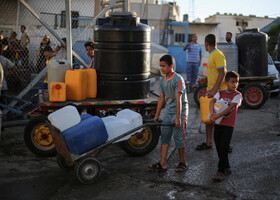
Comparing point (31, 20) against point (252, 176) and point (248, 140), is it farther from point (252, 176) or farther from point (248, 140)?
point (252, 176)

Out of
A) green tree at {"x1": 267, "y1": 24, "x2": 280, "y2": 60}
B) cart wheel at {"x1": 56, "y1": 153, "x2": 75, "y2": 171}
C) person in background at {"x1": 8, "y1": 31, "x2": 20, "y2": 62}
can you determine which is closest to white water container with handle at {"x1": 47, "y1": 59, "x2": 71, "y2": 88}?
cart wheel at {"x1": 56, "y1": 153, "x2": 75, "y2": 171}

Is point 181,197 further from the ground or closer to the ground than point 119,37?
closer to the ground

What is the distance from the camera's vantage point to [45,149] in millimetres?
6223

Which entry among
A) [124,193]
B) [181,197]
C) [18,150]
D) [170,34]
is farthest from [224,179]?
[170,34]

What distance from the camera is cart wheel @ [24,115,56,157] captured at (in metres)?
6.12

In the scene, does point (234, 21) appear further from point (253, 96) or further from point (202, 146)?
point (202, 146)

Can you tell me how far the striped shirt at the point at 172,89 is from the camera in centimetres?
544

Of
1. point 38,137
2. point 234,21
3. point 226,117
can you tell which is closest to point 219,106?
point 226,117

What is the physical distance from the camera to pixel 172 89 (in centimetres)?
550

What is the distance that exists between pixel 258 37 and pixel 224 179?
6.33 meters

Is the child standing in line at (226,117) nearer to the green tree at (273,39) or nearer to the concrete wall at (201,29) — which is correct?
the green tree at (273,39)

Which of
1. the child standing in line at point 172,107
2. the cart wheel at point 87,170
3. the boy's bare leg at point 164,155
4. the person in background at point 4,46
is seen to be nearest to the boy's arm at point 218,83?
the child standing in line at point 172,107

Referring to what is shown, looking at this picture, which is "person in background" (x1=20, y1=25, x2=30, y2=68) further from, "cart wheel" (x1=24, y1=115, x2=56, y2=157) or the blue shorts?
the blue shorts

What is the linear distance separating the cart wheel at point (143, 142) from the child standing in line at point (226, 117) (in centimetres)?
121
